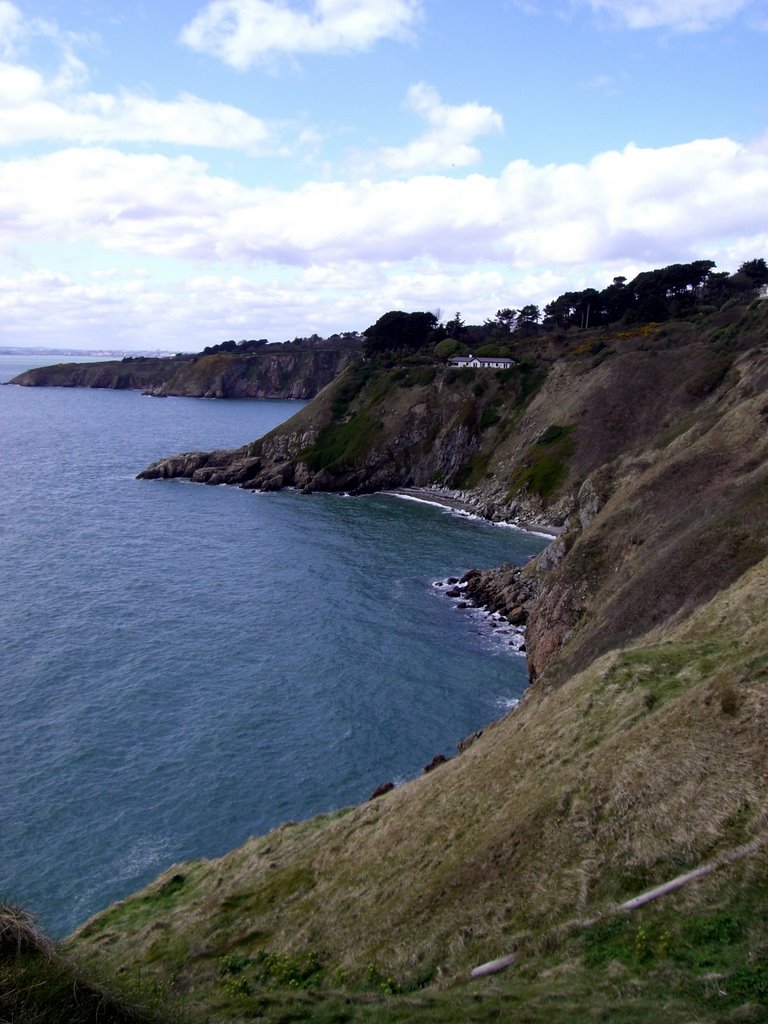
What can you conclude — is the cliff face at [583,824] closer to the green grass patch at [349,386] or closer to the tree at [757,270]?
the green grass patch at [349,386]

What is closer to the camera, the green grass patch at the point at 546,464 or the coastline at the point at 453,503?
the coastline at the point at 453,503

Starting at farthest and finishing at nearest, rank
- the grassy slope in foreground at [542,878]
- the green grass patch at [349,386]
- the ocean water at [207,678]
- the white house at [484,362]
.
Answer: the green grass patch at [349,386]
the white house at [484,362]
the ocean water at [207,678]
the grassy slope in foreground at [542,878]

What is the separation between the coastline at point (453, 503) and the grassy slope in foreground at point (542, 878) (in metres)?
59.4

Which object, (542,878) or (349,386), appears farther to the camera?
(349,386)

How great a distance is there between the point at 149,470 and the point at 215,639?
74.3 m

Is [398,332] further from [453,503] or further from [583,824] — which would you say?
[583,824]

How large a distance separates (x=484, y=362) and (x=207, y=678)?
95.0 meters

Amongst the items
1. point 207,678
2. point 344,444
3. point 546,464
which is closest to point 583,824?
point 207,678

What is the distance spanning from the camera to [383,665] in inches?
2009

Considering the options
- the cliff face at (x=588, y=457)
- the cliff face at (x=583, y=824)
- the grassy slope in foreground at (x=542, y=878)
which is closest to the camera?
the grassy slope in foreground at (x=542, y=878)

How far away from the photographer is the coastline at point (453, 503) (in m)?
89.1

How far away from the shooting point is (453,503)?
4117 inches

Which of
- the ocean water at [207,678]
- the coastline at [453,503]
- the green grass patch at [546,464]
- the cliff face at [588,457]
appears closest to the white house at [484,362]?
the cliff face at [588,457]

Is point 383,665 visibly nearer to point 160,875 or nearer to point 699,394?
point 160,875
